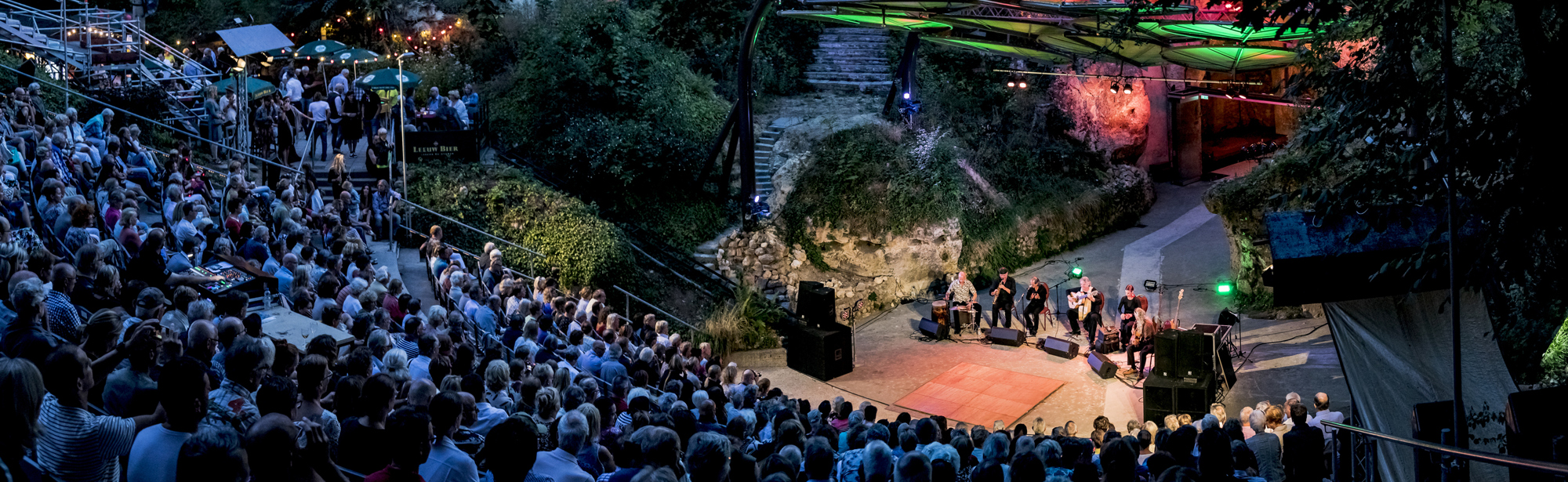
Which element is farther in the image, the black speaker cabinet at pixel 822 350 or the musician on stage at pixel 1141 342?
the black speaker cabinet at pixel 822 350

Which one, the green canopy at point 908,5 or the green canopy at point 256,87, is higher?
Result: the green canopy at point 908,5

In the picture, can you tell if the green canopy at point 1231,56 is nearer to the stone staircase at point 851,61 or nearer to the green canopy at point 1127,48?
Result: the green canopy at point 1127,48

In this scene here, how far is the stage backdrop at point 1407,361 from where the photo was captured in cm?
778

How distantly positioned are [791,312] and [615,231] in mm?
2980

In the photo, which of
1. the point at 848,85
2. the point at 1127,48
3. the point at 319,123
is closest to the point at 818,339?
the point at 1127,48

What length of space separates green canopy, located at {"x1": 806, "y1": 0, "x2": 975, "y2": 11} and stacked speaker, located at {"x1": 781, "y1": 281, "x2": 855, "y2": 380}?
4033mm

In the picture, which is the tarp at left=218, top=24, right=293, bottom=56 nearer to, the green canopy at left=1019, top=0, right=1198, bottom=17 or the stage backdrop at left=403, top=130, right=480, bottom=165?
the stage backdrop at left=403, top=130, right=480, bottom=165

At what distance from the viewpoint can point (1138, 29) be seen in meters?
14.4

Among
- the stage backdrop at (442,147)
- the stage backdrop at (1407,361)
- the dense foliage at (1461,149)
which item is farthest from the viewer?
the stage backdrop at (442,147)

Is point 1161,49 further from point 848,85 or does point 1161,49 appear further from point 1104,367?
point 848,85

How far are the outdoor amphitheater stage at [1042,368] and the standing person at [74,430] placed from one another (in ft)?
35.7

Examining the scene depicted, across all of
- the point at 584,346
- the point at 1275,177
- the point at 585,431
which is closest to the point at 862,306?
the point at 1275,177

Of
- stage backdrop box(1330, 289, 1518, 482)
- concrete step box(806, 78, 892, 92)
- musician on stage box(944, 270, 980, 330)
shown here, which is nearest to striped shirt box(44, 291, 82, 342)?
stage backdrop box(1330, 289, 1518, 482)

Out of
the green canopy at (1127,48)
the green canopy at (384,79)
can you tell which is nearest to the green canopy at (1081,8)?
the green canopy at (1127,48)
